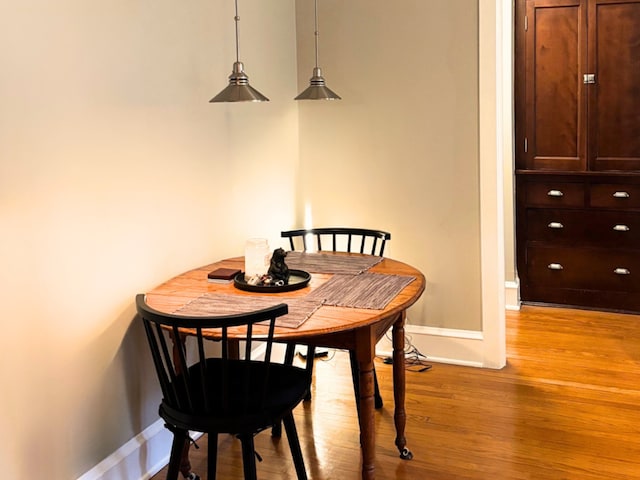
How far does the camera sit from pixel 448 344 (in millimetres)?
3584

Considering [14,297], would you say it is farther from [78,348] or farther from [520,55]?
[520,55]

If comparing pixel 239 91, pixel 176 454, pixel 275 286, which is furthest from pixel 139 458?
pixel 239 91

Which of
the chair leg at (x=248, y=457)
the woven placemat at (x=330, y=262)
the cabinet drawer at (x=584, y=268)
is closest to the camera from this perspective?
the chair leg at (x=248, y=457)

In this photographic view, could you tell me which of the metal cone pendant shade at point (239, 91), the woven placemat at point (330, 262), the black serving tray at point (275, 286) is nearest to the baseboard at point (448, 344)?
the woven placemat at point (330, 262)

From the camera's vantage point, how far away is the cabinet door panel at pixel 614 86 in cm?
405

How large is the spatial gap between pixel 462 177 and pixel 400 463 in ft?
4.83

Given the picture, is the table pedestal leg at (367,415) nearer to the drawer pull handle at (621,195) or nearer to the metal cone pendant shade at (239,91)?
the metal cone pendant shade at (239,91)

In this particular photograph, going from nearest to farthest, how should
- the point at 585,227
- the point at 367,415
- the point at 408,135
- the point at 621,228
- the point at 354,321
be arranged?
1. the point at 354,321
2. the point at 367,415
3. the point at 408,135
4. the point at 621,228
5. the point at 585,227

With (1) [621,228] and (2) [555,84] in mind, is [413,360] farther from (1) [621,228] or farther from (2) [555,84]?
(2) [555,84]

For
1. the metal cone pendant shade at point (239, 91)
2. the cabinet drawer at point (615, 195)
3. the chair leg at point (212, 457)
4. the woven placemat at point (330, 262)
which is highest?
the metal cone pendant shade at point (239, 91)

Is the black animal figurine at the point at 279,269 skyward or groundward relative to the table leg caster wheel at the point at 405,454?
skyward

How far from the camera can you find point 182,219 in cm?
275

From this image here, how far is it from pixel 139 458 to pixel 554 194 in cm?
303

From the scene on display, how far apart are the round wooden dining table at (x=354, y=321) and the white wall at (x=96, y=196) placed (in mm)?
189
